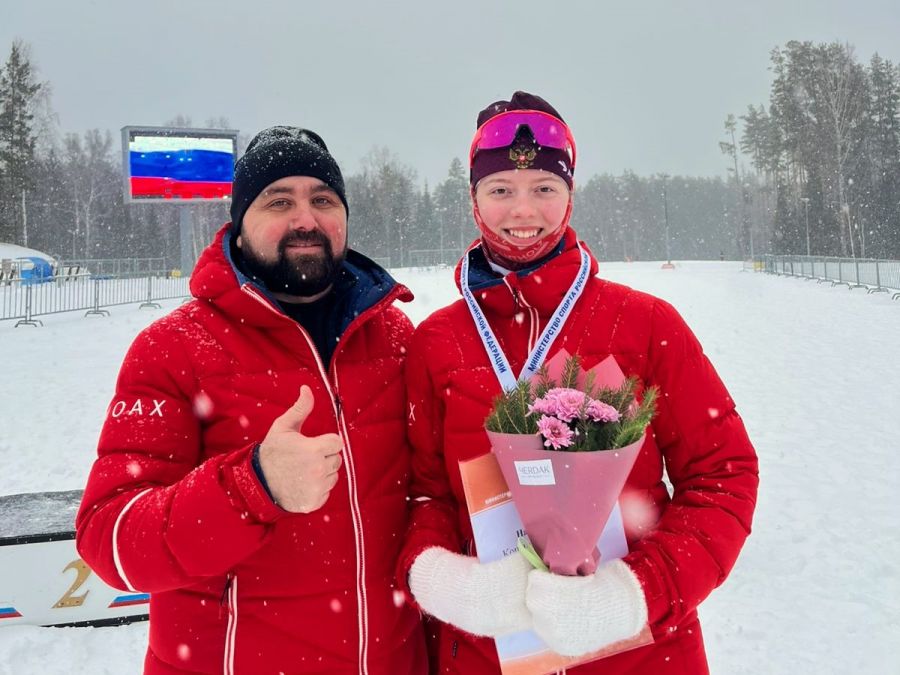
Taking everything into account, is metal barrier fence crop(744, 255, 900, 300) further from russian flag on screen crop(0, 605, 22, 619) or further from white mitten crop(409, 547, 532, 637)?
russian flag on screen crop(0, 605, 22, 619)

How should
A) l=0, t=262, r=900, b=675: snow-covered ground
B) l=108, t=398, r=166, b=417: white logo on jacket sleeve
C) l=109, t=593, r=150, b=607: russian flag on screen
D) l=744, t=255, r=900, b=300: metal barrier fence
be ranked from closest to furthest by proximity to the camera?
l=108, t=398, r=166, b=417: white logo on jacket sleeve
l=0, t=262, r=900, b=675: snow-covered ground
l=109, t=593, r=150, b=607: russian flag on screen
l=744, t=255, r=900, b=300: metal barrier fence

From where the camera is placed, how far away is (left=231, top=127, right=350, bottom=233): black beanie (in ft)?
7.38

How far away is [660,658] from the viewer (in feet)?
5.74

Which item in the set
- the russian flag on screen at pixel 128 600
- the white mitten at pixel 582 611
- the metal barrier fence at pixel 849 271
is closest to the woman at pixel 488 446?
the white mitten at pixel 582 611

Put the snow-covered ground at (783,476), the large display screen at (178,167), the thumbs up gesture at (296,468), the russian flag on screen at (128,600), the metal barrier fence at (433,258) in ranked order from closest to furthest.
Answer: the thumbs up gesture at (296,468)
the snow-covered ground at (783,476)
the russian flag on screen at (128,600)
the large display screen at (178,167)
the metal barrier fence at (433,258)

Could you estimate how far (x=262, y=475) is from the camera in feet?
5.02

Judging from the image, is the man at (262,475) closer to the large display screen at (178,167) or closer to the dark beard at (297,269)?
the dark beard at (297,269)

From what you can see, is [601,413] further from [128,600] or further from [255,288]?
[128,600]

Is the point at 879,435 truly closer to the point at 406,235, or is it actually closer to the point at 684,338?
Result: the point at 684,338

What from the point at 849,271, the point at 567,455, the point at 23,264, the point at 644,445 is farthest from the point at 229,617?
the point at 23,264

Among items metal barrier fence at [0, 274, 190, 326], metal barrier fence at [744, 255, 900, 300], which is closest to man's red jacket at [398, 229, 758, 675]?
metal barrier fence at [0, 274, 190, 326]

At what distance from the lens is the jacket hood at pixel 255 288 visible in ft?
6.43

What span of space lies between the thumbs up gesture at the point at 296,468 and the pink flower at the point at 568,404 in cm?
56

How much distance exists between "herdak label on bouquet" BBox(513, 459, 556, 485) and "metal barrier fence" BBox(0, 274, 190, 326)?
61.1ft
